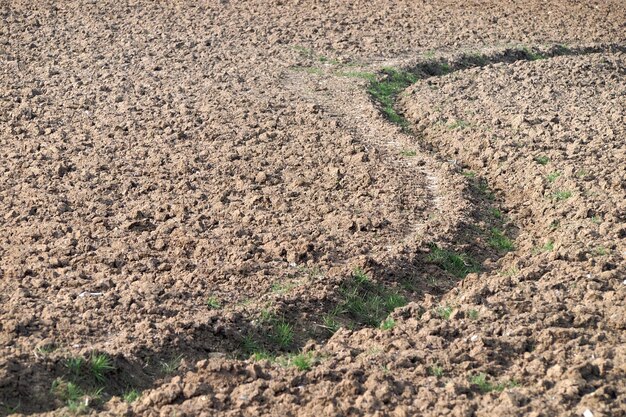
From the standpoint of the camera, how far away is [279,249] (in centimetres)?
815

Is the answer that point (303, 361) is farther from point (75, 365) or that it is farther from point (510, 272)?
point (510, 272)

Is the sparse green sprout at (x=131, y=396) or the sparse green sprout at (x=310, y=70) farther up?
the sparse green sprout at (x=310, y=70)

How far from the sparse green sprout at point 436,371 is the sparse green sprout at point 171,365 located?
162 centimetres

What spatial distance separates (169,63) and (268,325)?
285 inches

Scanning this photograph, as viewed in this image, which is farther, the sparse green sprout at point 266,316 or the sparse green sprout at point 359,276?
the sparse green sprout at point 359,276

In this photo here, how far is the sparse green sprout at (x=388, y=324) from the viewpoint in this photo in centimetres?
710

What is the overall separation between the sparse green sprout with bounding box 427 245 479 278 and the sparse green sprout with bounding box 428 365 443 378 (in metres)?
2.16

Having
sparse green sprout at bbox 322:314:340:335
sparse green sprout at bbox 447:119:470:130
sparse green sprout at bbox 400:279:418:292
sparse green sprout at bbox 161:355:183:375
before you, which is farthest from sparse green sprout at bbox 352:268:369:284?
sparse green sprout at bbox 447:119:470:130

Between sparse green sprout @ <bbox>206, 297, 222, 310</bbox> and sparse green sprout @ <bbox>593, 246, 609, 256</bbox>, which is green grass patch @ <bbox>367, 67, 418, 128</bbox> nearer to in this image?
sparse green sprout @ <bbox>593, 246, 609, 256</bbox>

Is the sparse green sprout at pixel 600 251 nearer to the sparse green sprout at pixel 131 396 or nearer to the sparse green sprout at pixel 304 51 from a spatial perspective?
the sparse green sprout at pixel 131 396

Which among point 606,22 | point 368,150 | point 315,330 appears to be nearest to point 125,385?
point 315,330

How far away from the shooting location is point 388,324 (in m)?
7.16

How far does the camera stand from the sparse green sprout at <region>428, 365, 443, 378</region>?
617 centimetres

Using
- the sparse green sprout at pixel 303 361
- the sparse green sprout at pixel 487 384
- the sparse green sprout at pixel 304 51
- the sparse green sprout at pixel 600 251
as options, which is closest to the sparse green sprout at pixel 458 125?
the sparse green sprout at pixel 304 51
